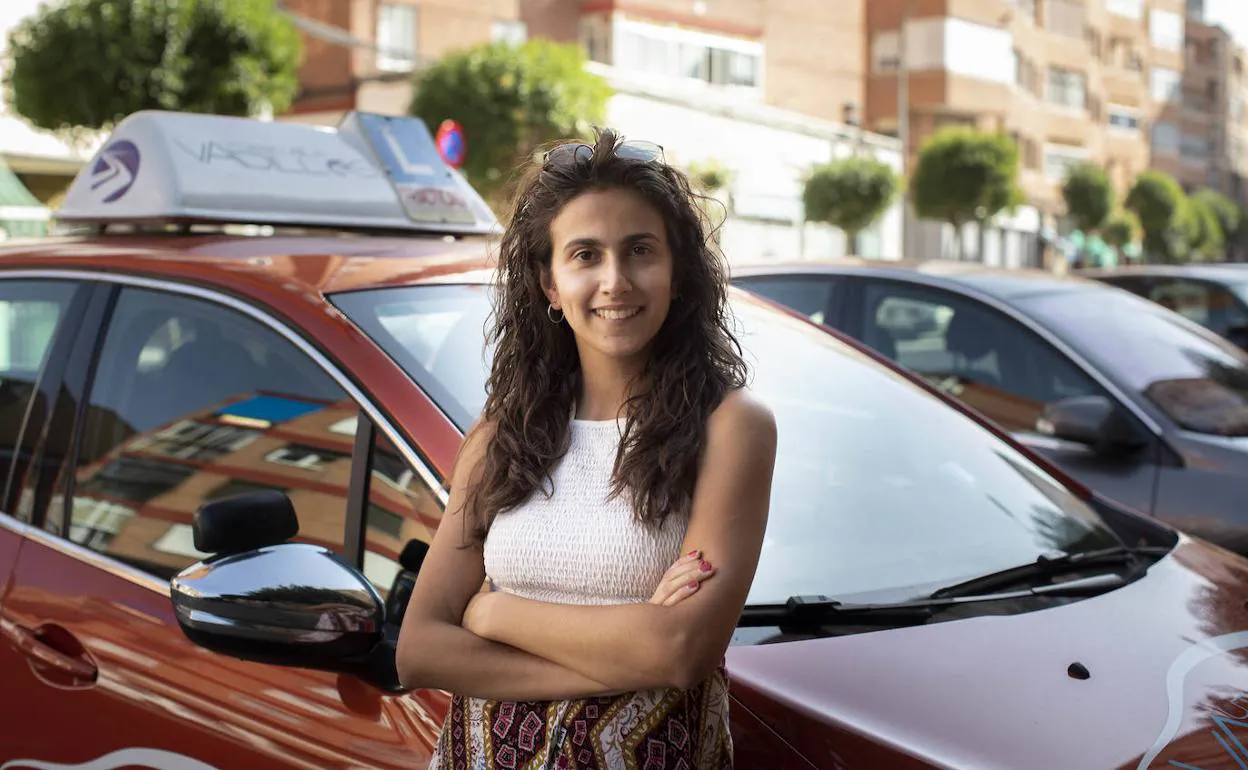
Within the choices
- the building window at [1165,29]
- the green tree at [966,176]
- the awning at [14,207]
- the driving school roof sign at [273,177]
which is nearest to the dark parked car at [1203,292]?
the driving school roof sign at [273,177]

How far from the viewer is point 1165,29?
7344cm

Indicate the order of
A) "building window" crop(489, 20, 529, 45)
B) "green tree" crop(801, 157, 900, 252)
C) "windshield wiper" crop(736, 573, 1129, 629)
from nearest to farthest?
"windshield wiper" crop(736, 573, 1129, 629)
"building window" crop(489, 20, 529, 45)
"green tree" crop(801, 157, 900, 252)

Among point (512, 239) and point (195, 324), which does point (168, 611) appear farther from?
point (512, 239)

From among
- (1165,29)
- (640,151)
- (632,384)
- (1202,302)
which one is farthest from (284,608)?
(1165,29)

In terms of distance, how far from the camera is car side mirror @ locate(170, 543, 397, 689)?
1.98 metres

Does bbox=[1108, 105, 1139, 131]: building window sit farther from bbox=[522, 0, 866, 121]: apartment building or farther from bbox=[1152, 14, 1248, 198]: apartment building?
bbox=[522, 0, 866, 121]: apartment building

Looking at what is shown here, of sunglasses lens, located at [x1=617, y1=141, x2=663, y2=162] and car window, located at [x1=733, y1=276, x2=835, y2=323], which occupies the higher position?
sunglasses lens, located at [x1=617, y1=141, x2=663, y2=162]

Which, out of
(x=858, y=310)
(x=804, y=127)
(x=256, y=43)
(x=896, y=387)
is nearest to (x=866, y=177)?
(x=804, y=127)

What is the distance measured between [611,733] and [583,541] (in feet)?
0.79

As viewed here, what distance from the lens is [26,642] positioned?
101 inches

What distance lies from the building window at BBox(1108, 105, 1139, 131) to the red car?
67478mm

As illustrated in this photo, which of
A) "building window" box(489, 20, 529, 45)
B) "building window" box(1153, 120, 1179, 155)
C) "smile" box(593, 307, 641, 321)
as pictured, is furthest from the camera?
"building window" box(1153, 120, 1179, 155)

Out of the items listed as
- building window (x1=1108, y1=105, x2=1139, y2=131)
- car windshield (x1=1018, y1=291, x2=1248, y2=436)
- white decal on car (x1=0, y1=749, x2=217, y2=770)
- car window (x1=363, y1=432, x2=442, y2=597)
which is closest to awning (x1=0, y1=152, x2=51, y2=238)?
car windshield (x1=1018, y1=291, x2=1248, y2=436)

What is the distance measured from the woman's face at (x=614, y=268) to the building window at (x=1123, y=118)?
68417 millimetres
